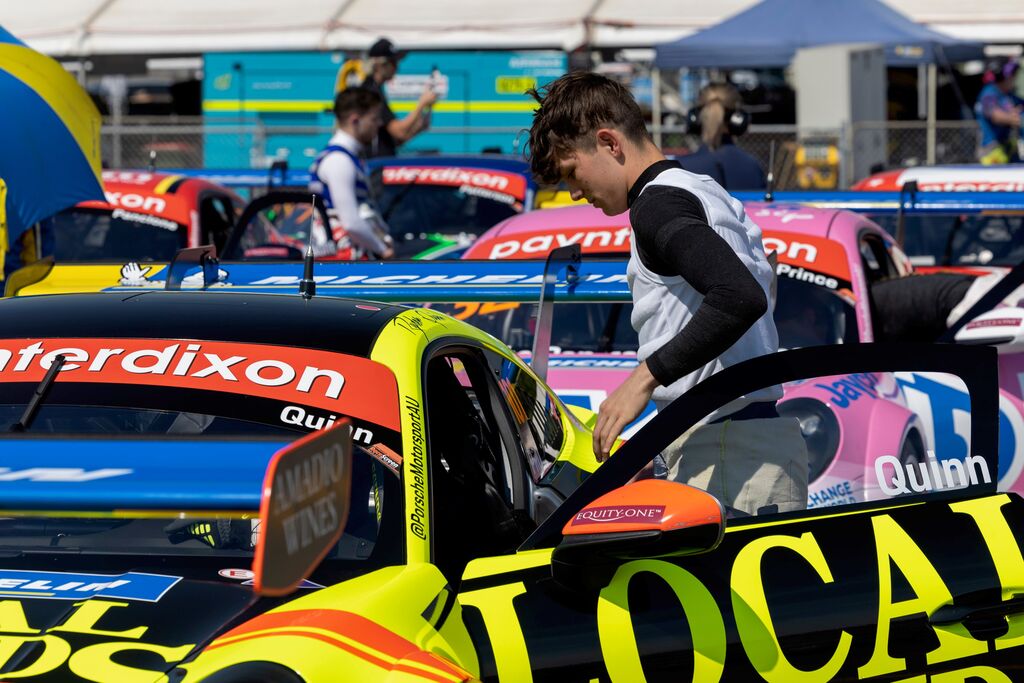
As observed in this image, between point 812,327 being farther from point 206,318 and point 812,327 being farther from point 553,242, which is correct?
point 206,318

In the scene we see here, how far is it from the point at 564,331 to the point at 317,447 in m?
4.42

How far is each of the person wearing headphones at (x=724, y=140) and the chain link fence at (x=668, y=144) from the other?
9937 mm

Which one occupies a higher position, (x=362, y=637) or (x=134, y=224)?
(x=134, y=224)

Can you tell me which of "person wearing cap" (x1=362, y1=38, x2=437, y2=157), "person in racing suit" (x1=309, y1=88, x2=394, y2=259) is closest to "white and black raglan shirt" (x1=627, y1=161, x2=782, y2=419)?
"person in racing suit" (x1=309, y1=88, x2=394, y2=259)

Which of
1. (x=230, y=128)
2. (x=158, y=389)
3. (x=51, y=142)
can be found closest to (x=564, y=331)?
(x=51, y=142)

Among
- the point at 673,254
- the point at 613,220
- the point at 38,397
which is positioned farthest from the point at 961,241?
the point at 38,397

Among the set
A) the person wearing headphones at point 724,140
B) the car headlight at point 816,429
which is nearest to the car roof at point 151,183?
the person wearing headphones at point 724,140

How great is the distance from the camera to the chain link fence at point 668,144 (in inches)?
786

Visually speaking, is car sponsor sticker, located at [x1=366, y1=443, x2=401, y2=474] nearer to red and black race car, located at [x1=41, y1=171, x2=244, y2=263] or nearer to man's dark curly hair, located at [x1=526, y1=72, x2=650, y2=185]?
man's dark curly hair, located at [x1=526, y1=72, x2=650, y2=185]

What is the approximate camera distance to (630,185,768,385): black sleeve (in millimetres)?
3430

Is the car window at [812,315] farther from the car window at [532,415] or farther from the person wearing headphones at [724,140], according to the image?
the person wearing headphones at [724,140]

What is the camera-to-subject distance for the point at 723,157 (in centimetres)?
939

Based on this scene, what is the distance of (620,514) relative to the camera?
3.02 metres

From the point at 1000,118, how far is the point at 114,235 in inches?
390
